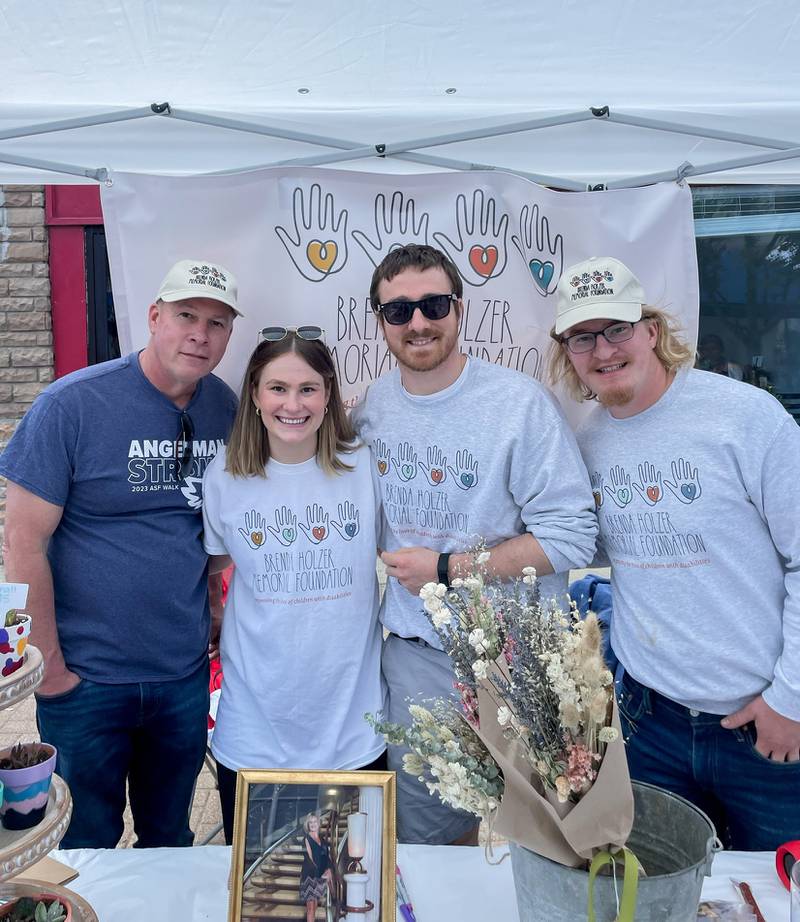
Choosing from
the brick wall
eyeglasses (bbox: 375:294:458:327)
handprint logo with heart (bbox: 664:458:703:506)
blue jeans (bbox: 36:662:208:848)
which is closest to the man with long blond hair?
handprint logo with heart (bbox: 664:458:703:506)

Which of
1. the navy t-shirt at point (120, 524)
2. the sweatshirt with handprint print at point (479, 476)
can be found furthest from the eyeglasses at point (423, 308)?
the navy t-shirt at point (120, 524)

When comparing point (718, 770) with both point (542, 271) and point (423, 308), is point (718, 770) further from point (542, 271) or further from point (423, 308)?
point (542, 271)

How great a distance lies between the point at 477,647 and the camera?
3.27ft

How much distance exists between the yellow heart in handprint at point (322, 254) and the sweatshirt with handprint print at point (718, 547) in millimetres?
1255

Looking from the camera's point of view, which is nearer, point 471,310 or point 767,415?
point 767,415

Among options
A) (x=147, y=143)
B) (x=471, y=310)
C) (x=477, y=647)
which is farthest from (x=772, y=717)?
(x=147, y=143)

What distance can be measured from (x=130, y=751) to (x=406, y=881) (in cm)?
114

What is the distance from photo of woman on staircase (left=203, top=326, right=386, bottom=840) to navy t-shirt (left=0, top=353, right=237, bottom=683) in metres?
0.16

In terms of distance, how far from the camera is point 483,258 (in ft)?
8.58

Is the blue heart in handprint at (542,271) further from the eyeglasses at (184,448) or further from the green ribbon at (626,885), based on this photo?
the green ribbon at (626,885)

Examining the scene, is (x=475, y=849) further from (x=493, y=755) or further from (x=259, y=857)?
(x=493, y=755)

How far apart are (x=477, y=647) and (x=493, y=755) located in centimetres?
14

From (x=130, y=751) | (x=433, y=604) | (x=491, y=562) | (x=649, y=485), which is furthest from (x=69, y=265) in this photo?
(x=433, y=604)

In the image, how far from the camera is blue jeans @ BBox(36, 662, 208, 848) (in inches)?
85.0
